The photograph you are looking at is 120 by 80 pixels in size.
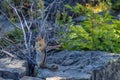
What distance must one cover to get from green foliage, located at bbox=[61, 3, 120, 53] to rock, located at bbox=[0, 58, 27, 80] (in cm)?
96

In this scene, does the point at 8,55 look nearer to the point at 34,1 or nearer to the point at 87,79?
the point at 34,1

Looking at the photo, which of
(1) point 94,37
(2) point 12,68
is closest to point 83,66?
(1) point 94,37

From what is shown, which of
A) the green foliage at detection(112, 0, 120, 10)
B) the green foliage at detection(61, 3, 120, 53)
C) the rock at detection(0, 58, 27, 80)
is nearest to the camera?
the rock at detection(0, 58, 27, 80)

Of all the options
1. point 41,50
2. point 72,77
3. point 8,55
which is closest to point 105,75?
point 72,77

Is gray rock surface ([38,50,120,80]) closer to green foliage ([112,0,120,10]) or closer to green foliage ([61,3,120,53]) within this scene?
green foliage ([61,3,120,53])

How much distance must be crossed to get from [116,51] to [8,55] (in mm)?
1548

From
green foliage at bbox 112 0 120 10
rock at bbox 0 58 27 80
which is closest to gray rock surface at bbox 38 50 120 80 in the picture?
rock at bbox 0 58 27 80

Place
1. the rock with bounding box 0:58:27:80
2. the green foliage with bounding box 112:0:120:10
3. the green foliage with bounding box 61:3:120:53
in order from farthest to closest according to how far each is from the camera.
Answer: the green foliage with bounding box 112:0:120:10 < the green foliage with bounding box 61:3:120:53 < the rock with bounding box 0:58:27:80

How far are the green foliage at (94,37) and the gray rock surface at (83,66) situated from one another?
0.26 m

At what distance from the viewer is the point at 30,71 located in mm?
3830

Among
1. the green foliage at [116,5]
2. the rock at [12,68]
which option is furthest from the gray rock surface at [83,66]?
the green foliage at [116,5]

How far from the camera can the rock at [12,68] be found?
3.61 m

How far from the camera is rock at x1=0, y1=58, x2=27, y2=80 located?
142 inches

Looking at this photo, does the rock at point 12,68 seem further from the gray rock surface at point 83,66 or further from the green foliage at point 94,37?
the green foliage at point 94,37
